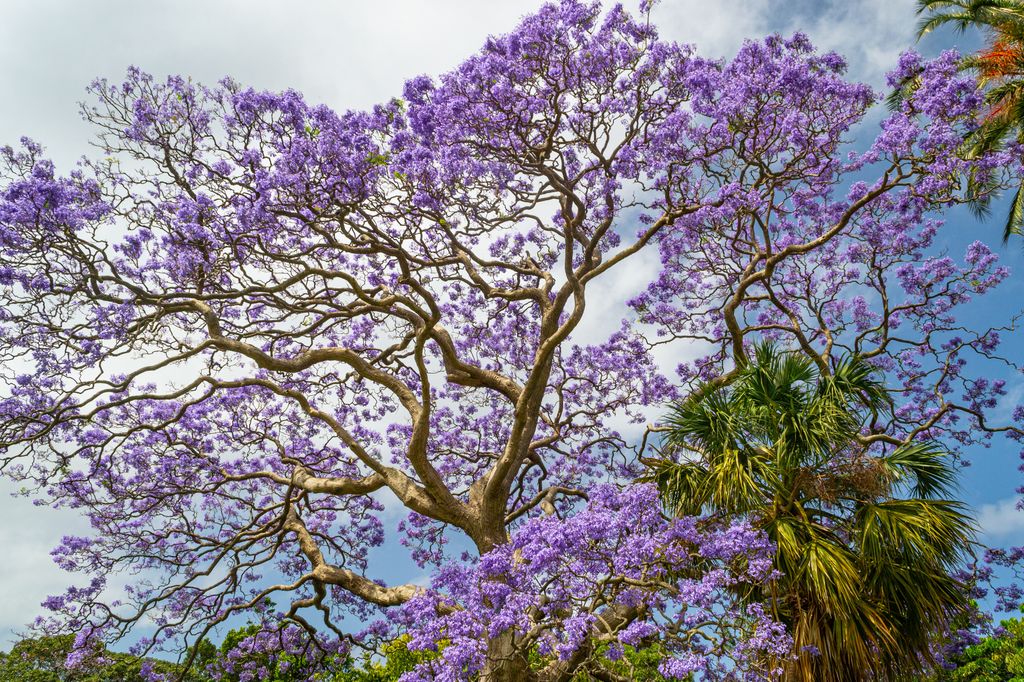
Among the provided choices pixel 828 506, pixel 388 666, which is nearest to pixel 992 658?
pixel 828 506

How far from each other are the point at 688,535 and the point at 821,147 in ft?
21.9

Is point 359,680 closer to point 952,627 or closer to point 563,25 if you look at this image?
point 952,627

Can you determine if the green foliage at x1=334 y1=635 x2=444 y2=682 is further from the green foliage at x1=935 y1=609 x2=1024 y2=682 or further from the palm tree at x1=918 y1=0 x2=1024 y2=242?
the palm tree at x1=918 y1=0 x2=1024 y2=242

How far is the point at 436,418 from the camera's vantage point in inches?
515

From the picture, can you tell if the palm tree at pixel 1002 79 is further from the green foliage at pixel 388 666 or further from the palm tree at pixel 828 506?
the green foliage at pixel 388 666

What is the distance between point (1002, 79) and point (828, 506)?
10713 mm

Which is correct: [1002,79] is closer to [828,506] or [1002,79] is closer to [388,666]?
[828,506]

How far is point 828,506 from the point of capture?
812cm

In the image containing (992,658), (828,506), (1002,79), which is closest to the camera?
(828,506)

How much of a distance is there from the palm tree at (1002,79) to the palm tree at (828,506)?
6975 mm

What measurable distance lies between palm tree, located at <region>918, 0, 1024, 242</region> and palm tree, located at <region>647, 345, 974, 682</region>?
698 centimetres

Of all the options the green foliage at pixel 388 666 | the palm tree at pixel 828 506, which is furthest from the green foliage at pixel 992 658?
the green foliage at pixel 388 666

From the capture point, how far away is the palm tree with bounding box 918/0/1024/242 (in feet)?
44.4

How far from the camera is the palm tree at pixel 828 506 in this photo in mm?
7207
